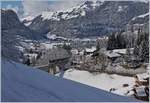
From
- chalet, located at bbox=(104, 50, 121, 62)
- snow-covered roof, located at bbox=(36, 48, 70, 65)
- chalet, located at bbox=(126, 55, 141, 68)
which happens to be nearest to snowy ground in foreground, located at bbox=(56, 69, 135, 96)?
chalet, located at bbox=(126, 55, 141, 68)

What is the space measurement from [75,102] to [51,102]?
0.28 m

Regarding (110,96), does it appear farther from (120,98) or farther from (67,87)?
(67,87)

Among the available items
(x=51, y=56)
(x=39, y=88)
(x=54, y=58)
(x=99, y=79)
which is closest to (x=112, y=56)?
(x=54, y=58)

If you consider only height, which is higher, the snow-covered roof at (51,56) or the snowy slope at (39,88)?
the snowy slope at (39,88)

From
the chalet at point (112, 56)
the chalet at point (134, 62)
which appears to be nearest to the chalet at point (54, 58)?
the chalet at point (112, 56)

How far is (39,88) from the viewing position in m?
4.07

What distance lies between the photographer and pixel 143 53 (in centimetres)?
6078

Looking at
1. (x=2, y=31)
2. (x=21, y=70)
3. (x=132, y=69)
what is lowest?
(x=132, y=69)

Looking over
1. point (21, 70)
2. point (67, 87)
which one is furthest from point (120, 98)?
point (21, 70)

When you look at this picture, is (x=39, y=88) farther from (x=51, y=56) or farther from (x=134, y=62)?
(x=51, y=56)

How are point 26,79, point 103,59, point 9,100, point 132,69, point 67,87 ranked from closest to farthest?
point 9,100
point 26,79
point 67,87
point 132,69
point 103,59

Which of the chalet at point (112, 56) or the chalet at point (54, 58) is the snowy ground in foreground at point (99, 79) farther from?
the chalet at point (112, 56)

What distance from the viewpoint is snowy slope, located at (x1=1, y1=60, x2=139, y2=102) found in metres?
3.82

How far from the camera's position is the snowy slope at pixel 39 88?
12.5ft
